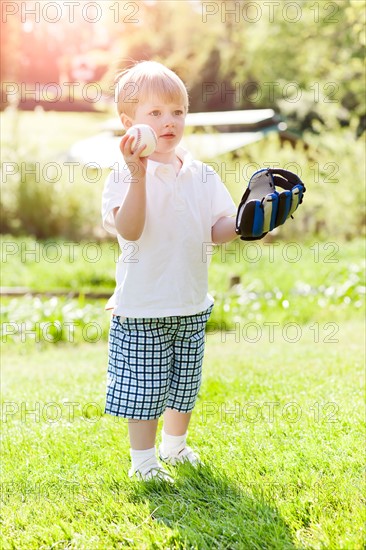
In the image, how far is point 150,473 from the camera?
8.07ft

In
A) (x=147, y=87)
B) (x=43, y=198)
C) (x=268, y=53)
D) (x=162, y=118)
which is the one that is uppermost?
(x=268, y=53)

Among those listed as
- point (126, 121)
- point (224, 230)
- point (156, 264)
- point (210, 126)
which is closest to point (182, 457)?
point (156, 264)

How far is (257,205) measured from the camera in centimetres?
217

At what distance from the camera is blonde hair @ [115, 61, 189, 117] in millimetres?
2357

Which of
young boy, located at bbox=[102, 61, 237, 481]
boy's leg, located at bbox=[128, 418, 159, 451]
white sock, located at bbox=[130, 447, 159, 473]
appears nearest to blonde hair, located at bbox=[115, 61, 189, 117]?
young boy, located at bbox=[102, 61, 237, 481]

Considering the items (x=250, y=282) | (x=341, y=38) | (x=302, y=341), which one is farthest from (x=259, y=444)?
(x=341, y=38)

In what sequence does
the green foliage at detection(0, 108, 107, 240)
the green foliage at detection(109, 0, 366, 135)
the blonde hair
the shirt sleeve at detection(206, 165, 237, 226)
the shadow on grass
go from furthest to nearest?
the green foliage at detection(109, 0, 366, 135) → the green foliage at detection(0, 108, 107, 240) → the shirt sleeve at detection(206, 165, 237, 226) → the blonde hair → the shadow on grass

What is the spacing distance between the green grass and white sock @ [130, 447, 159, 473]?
61 mm

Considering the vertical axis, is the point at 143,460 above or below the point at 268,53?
below

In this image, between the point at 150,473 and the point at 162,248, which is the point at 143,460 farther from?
the point at 162,248

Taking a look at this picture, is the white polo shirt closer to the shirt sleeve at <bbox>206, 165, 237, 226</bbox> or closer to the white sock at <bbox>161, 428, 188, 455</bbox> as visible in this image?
the shirt sleeve at <bbox>206, 165, 237, 226</bbox>

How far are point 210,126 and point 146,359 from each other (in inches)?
493

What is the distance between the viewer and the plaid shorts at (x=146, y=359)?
2.46m

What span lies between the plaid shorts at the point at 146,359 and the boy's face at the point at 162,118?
24.5 inches
